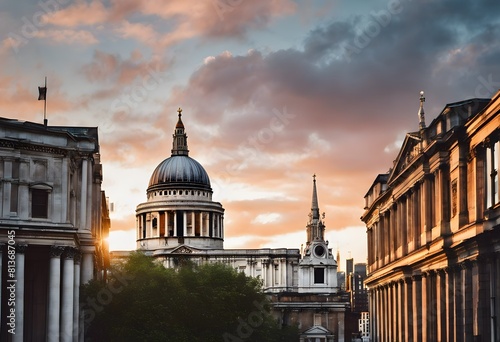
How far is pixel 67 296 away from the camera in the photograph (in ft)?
246

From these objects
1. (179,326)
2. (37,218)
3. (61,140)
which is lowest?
(179,326)

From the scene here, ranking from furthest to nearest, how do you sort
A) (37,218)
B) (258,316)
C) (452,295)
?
(258,316), (37,218), (452,295)

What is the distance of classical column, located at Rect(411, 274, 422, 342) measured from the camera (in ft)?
263

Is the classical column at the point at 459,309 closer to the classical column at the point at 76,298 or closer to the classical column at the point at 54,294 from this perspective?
the classical column at the point at 54,294

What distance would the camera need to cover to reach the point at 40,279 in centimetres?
7512

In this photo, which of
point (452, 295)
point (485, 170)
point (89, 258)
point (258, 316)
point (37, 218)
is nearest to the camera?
point (485, 170)

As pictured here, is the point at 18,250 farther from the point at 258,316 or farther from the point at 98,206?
the point at 258,316

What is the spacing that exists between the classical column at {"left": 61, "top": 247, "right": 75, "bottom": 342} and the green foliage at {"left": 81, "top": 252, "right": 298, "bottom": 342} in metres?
5.83

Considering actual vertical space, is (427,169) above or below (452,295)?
above

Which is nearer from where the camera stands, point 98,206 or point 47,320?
point 47,320

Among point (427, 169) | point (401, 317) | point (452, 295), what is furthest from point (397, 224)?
point (452, 295)

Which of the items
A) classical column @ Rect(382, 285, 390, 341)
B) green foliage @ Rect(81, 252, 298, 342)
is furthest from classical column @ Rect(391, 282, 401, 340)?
green foliage @ Rect(81, 252, 298, 342)

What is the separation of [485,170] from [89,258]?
35.7 m

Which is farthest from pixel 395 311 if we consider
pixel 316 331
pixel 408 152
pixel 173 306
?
pixel 316 331
